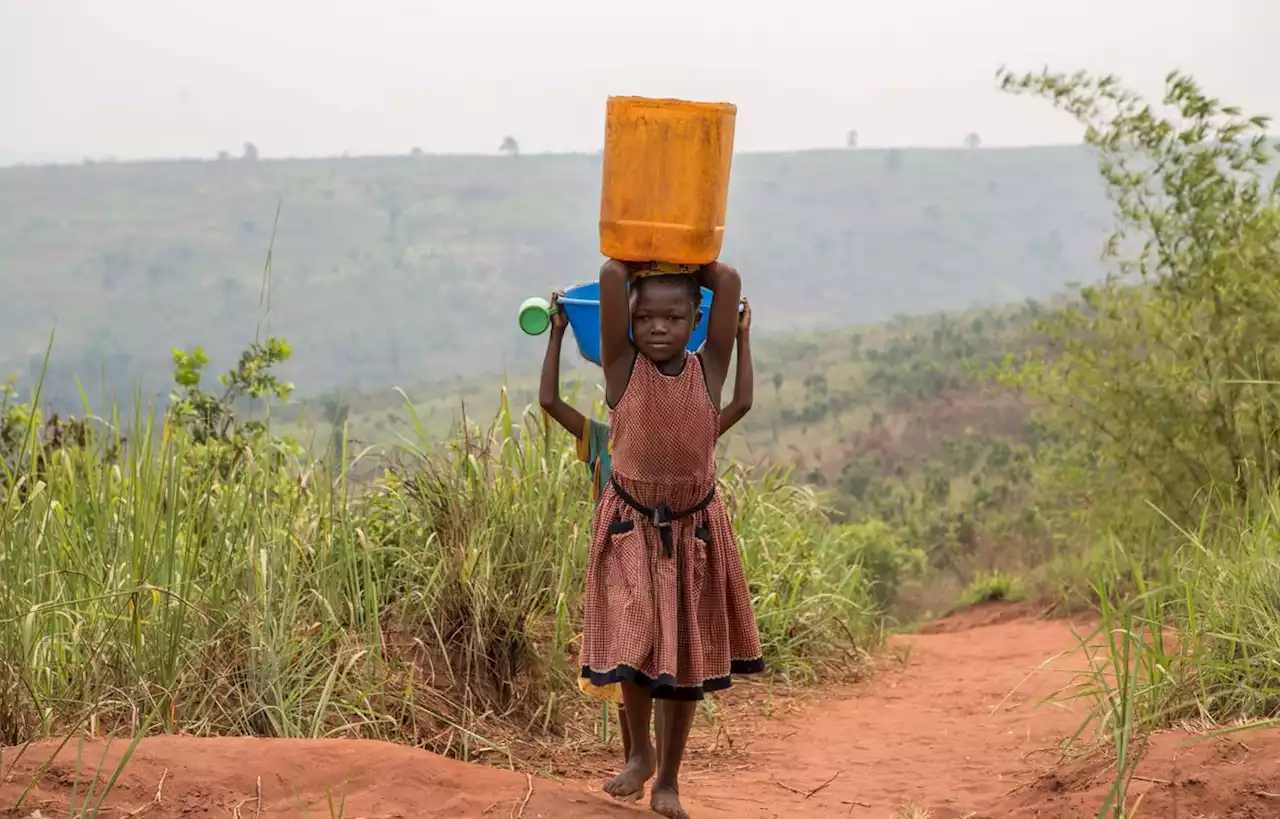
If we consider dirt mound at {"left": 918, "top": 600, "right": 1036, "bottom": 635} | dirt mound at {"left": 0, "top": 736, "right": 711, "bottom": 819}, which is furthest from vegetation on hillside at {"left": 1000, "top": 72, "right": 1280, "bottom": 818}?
dirt mound at {"left": 0, "top": 736, "right": 711, "bottom": 819}

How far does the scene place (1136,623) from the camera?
25.5 ft

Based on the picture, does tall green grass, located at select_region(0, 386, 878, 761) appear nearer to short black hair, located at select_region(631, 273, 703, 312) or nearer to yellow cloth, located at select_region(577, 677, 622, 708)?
yellow cloth, located at select_region(577, 677, 622, 708)

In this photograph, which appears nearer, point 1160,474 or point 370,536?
point 370,536

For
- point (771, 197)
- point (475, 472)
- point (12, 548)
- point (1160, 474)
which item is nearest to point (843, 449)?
point (1160, 474)

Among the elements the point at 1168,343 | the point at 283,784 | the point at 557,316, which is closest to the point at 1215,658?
the point at 557,316

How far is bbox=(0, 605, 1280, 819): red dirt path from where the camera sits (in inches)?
142

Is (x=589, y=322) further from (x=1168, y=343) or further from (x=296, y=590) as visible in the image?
(x=1168, y=343)

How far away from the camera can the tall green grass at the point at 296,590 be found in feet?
14.6

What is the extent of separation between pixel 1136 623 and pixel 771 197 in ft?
141

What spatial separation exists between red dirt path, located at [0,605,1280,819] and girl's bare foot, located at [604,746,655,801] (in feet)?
0.26

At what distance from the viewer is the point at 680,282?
3871 millimetres

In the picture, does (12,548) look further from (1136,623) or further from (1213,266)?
(1213,266)

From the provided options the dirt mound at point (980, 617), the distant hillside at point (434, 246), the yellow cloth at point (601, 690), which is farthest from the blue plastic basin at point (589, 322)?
the distant hillside at point (434, 246)

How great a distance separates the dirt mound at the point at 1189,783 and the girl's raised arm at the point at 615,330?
1.76m
